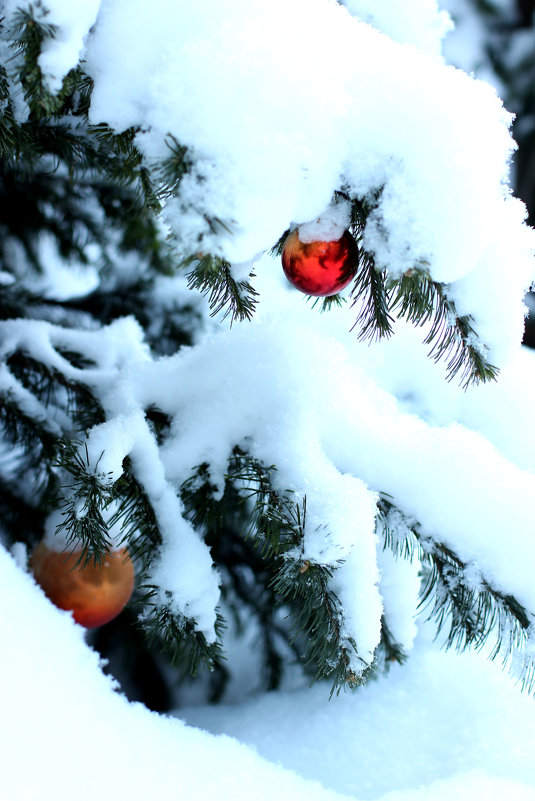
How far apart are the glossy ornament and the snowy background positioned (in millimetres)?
147

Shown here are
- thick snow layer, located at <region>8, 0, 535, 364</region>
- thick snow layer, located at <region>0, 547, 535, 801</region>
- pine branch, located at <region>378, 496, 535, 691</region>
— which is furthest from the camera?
pine branch, located at <region>378, 496, 535, 691</region>

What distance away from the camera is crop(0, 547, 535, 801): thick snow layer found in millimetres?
841

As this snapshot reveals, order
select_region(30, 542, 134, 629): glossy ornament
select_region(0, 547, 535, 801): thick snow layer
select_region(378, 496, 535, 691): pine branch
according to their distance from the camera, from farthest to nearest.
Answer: select_region(30, 542, 134, 629): glossy ornament → select_region(378, 496, 535, 691): pine branch → select_region(0, 547, 535, 801): thick snow layer

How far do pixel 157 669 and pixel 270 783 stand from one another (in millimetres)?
1762

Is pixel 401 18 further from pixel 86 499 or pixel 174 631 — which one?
pixel 174 631

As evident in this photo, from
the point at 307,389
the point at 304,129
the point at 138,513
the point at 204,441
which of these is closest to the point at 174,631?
the point at 138,513

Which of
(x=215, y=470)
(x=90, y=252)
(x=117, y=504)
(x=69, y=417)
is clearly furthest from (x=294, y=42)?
(x=90, y=252)

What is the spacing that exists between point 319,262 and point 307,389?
0.31m

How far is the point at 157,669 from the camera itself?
259 cm

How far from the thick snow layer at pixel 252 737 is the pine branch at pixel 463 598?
32 cm

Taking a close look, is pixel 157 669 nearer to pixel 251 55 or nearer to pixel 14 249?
pixel 14 249

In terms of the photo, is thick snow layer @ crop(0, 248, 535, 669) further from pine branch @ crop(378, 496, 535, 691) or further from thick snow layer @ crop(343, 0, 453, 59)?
thick snow layer @ crop(343, 0, 453, 59)

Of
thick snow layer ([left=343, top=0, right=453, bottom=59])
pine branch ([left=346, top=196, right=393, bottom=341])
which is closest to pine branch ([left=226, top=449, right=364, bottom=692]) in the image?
pine branch ([left=346, top=196, right=393, bottom=341])

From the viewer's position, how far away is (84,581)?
115 centimetres
